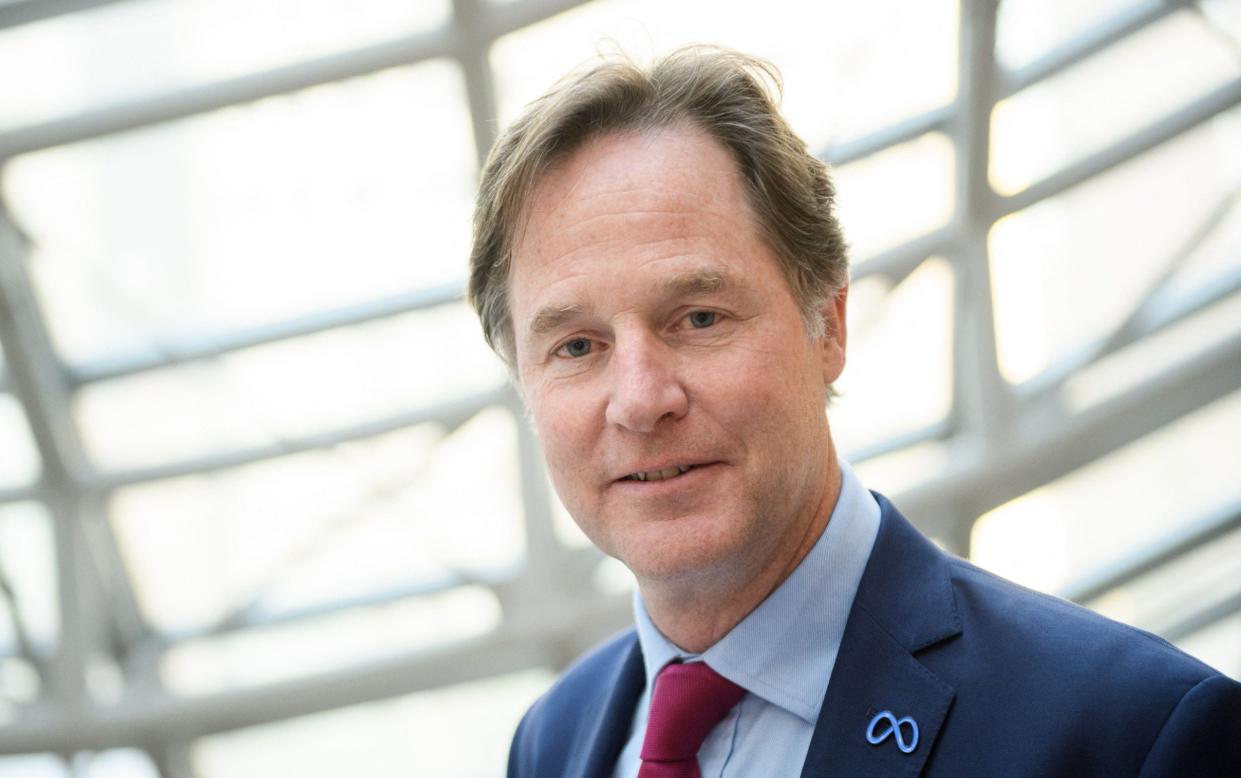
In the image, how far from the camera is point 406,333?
12602mm

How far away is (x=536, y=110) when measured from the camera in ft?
10.5

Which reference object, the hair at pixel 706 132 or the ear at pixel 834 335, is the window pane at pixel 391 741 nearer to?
the ear at pixel 834 335

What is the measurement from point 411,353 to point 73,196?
3331mm

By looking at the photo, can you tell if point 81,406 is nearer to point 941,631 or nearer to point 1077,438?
point 1077,438

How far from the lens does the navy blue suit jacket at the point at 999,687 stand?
8.26 ft

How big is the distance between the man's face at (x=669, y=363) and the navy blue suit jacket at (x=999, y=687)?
0.30 metres

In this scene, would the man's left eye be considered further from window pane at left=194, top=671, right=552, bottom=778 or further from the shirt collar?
window pane at left=194, top=671, right=552, bottom=778

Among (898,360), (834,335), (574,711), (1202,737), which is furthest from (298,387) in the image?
(1202,737)

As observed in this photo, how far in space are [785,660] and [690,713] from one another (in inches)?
10.1

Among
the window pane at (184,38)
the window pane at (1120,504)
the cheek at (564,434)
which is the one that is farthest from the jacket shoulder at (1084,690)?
the window pane at (1120,504)

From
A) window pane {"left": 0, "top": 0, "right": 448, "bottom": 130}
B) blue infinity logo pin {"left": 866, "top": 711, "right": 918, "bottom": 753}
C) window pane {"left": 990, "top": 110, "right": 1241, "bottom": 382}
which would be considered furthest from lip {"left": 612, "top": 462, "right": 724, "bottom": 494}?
window pane {"left": 990, "top": 110, "right": 1241, "bottom": 382}

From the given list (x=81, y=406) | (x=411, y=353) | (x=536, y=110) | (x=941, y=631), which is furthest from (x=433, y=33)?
(x=941, y=631)

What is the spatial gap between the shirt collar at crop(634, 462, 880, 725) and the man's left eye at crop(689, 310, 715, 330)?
60cm

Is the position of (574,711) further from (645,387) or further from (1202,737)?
(1202,737)
